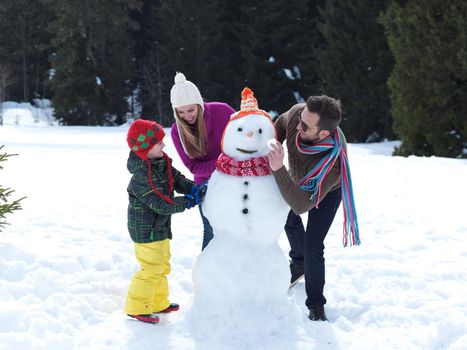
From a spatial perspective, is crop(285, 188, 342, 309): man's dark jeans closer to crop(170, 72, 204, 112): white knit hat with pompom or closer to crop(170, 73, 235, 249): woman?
crop(170, 73, 235, 249): woman

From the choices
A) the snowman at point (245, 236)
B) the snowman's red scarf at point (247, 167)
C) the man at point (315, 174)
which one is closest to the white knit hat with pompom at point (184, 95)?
the snowman at point (245, 236)

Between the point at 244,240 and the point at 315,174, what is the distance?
65 cm

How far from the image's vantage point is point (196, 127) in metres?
4.01

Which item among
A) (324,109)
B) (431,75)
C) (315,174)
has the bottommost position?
(315,174)

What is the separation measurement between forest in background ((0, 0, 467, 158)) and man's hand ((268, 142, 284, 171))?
1032cm

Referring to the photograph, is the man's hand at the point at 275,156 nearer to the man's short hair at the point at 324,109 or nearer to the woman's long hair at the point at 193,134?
the man's short hair at the point at 324,109

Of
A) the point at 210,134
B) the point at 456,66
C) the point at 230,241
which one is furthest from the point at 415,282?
the point at 456,66

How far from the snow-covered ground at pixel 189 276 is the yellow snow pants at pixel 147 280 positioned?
4.6 inches

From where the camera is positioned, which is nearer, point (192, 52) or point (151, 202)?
point (151, 202)

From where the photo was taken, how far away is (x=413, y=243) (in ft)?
18.0

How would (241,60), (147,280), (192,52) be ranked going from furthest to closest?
(241,60) → (192,52) → (147,280)

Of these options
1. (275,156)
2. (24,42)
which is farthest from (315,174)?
(24,42)

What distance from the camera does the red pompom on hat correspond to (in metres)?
3.65

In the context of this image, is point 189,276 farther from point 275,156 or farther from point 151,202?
point 275,156
